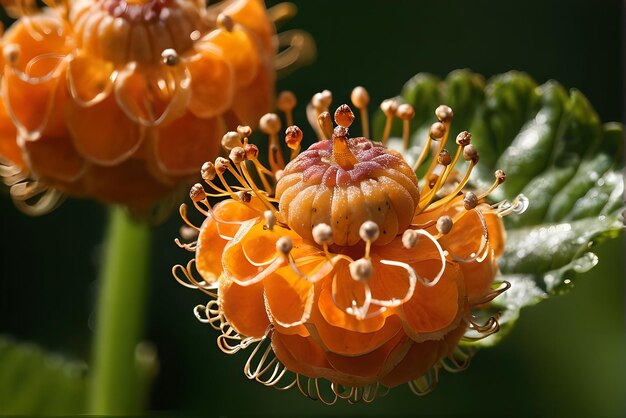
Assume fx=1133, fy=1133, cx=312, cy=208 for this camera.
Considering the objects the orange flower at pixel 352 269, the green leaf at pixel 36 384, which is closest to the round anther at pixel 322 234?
the orange flower at pixel 352 269

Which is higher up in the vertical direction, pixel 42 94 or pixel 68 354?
pixel 42 94

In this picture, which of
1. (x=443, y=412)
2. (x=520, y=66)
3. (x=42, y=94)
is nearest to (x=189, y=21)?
(x=42, y=94)

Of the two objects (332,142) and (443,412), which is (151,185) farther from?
(443,412)

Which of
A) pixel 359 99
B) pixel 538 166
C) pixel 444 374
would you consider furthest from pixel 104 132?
pixel 444 374

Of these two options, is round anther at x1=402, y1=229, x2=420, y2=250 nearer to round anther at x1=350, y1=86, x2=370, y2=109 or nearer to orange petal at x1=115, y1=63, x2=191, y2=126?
round anther at x1=350, y1=86, x2=370, y2=109

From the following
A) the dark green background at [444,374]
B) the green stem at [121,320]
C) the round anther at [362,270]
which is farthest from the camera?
the dark green background at [444,374]

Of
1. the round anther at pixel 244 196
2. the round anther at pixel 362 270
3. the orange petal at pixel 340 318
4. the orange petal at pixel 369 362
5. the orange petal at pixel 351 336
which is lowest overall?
the orange petal at pixel 369 362

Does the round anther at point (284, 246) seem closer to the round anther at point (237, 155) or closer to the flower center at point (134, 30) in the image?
the round anther at point (237, 155)
